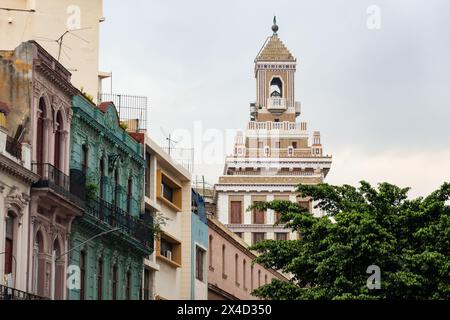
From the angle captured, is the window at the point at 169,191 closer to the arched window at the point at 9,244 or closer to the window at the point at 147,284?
the window at the point at 147,284

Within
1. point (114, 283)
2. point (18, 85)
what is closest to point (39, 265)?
point (18, 85)

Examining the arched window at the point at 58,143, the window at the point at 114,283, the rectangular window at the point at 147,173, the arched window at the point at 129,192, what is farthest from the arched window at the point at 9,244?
the rectangular window at the point at 147,173

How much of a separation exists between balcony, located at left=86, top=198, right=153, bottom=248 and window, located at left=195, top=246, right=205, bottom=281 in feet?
35.0

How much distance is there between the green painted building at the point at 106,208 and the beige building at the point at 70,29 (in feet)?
11.3

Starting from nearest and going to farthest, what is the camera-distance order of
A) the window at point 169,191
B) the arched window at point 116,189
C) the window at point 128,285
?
1. the arched window at point 116,189
2. the window at point 128,285
3. the window at point 169,191

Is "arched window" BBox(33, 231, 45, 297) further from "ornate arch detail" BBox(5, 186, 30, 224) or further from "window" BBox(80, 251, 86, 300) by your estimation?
"window" BBox(80, 251, 86, 300)

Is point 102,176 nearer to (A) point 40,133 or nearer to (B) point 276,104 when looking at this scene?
(A) point 40,133

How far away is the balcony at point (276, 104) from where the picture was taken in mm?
171875

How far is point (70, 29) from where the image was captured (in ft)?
212

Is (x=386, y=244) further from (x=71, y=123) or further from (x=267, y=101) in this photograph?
(x=267, y=101)

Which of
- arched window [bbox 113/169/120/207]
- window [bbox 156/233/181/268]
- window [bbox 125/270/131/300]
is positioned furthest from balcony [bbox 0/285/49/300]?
window [bbox 156/233/181/268]

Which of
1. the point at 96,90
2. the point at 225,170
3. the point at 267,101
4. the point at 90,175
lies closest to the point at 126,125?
the point at 96,90

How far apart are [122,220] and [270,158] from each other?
101099mm

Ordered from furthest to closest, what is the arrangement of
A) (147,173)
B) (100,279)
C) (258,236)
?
(258,236), (147,173), (100,279)
